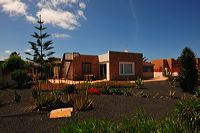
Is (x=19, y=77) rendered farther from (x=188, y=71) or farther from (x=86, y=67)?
(x=188, y=71)

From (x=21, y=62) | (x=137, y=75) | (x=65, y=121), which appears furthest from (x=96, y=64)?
(x=65, y=121)

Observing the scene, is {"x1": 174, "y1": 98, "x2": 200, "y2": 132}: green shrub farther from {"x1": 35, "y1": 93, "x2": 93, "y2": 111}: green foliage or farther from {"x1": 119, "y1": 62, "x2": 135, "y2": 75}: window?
{"x1": 119, "y1": 62, "x2": 135, "y2": 75}: window

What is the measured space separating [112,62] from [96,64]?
3.58 metres

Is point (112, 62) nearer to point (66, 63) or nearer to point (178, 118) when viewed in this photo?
point (66, 63)

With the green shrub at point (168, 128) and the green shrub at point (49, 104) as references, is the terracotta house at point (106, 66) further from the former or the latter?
the green shrub at point (168, 128)

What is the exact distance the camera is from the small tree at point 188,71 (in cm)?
1962

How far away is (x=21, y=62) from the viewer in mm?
33094

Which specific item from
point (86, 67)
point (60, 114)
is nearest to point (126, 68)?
point (86, 67)

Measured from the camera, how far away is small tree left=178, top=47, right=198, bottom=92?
19.6 meters

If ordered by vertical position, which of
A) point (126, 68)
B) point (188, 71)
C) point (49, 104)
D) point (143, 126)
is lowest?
point (49, 104)

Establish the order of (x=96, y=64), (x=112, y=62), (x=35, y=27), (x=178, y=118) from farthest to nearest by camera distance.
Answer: (x=35, y=27) < (x=96, y=64) < (x=112, y=62) < (x=178, y=118)

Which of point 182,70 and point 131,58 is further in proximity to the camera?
point 131,58

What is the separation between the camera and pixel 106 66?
3300 centimetres

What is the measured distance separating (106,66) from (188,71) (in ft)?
47.8
